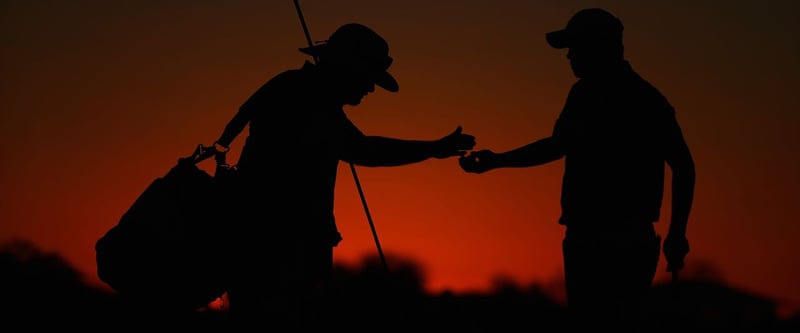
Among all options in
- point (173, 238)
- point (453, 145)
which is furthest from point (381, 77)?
point (173, 238)

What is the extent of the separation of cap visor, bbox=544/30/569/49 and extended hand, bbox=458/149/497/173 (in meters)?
1.32

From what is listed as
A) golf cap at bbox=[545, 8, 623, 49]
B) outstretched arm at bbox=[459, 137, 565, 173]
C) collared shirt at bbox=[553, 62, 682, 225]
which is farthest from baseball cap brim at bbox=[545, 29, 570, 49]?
outstretched arm at bbox=[459, 137, 565, 173]

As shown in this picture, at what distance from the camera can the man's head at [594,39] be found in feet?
39.4

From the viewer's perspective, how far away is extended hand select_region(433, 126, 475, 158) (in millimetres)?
13742

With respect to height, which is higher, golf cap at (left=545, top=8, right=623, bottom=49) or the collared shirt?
golf cap at (left=545, top=8, right=623, bottom=49)

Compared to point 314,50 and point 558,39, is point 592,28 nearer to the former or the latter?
point 558,39

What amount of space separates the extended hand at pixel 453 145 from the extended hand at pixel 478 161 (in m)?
0.08

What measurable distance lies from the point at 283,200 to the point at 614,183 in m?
2.46

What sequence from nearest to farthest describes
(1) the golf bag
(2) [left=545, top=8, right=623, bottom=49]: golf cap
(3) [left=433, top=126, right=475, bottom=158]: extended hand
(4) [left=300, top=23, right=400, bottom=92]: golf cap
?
(2) [left=545, top=8, right=623, bottom=49]: golf cap, (1) the golf bag, (4) [left=300, top=23, right=400, bottom=92]: golf cap, (3) [left=433, top=126, right=475, bottom=158]: extended hand

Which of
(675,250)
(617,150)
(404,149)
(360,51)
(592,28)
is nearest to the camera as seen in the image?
(675,250)

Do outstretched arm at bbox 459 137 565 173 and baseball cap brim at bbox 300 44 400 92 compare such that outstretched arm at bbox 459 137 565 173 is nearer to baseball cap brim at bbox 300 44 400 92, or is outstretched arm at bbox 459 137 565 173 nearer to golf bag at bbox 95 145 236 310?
baseball cap brim at bbox 300 44 400 92

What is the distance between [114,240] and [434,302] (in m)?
5.06

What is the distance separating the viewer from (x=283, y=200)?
1235 centimetres

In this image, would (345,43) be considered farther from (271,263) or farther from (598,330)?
(598,330)
